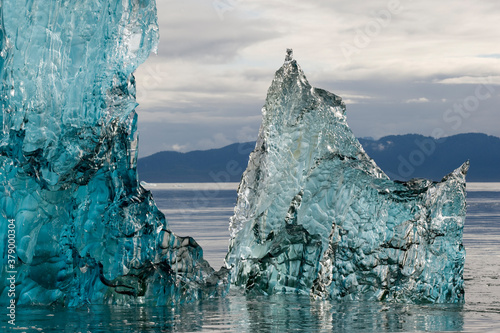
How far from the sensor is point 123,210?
20875 millimetres

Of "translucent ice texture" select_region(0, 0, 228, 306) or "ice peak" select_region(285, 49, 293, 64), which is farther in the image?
"ice peak" select_region(285, 49, 293, 64)

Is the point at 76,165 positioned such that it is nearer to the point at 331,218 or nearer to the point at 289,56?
the point at 331,218

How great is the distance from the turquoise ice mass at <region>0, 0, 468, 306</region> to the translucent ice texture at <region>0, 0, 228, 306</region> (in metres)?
0.03

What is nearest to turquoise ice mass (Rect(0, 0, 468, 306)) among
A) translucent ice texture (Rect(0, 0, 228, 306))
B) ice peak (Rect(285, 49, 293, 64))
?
translucent ice texture (Rect(0, 0, 228, 306))

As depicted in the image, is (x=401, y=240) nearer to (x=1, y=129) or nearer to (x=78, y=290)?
(x=78, y=290)

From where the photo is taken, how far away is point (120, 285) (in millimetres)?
20578

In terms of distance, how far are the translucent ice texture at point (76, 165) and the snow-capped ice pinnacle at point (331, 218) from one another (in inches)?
117

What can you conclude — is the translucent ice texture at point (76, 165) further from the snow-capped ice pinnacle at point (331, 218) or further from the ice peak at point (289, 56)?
the ice peak at point (289, 56)

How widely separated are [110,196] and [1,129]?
3150 millimetres

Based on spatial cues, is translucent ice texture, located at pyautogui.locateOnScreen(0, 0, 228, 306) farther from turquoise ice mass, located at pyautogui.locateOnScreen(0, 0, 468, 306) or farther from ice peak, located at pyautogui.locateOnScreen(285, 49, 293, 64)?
ice peak, located at pyautogui.locateOnScreen(285, 49, 293, 64)

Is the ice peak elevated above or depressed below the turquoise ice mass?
above

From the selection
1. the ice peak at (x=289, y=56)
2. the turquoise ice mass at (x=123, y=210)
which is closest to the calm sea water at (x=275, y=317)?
the turquoise ice mass at (x=123, y=210)

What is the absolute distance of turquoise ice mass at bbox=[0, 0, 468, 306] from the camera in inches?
788

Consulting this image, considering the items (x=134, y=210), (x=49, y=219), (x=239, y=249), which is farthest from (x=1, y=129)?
(x=239, y=249)
